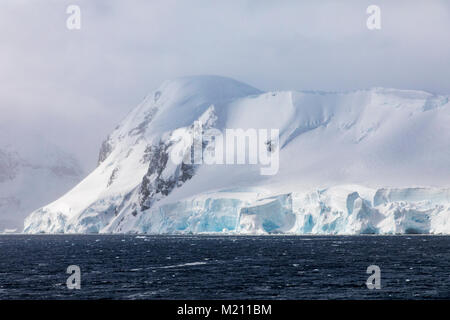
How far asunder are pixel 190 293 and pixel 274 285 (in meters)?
8.30

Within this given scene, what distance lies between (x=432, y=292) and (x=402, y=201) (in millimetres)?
122081

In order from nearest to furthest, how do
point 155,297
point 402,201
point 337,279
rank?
point 155,297 < point 337,279 < point 402,201

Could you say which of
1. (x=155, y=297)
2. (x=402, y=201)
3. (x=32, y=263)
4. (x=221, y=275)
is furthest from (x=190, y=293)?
(x=402, y=201)

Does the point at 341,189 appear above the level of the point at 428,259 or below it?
above

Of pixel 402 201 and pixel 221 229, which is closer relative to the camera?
pixel 402 201

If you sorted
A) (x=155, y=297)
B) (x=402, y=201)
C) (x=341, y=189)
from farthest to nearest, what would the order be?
(x=341, y=189), (x=402, y=201), (x=155, y=297)

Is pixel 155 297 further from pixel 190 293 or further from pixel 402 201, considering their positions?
pixel 402 201

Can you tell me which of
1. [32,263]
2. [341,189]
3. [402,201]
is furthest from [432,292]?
[341,189]
